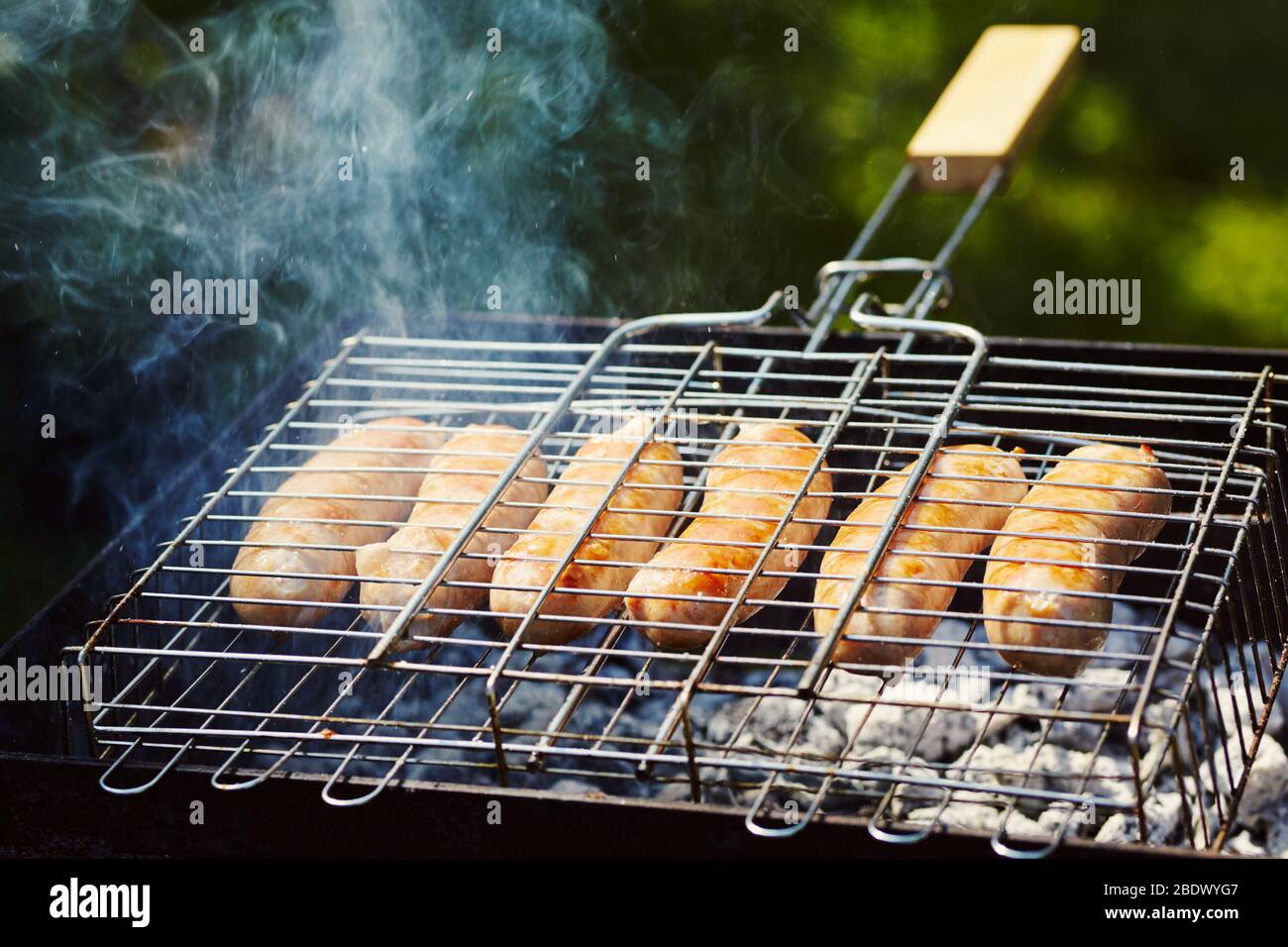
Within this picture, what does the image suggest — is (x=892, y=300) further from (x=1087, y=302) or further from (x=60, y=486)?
(x=60, y=486)

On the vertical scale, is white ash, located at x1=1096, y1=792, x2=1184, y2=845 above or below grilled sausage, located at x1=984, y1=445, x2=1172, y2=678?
below

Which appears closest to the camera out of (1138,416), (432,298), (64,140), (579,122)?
(1138,416)

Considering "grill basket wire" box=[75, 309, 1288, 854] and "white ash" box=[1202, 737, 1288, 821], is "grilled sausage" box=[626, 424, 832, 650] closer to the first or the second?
"grill basket wire" box=[75, 309, 1288, 854]

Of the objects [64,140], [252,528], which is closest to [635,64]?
[64,140]

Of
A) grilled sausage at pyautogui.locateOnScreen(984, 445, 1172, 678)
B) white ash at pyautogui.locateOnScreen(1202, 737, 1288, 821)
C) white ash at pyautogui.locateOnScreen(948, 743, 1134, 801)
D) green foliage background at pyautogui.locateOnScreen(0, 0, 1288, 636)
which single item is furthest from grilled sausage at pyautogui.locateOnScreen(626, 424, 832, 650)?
green foliage background at pyautogui.locateOnScreen(0, 0, 1288, 636)

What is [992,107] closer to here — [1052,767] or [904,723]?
[904,723]

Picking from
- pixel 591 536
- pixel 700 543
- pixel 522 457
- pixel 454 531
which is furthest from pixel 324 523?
pixel 700 543
